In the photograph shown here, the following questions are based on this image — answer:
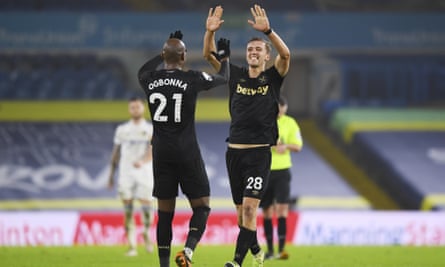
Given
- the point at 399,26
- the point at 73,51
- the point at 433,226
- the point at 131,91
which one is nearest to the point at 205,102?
the point at 131,91

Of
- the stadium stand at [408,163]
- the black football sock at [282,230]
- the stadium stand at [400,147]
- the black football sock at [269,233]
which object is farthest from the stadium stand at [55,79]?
the black football sock at [269,233]

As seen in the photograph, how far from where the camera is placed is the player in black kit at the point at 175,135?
10617 millimetres

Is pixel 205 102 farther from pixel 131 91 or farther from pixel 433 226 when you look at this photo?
pixel 433 226

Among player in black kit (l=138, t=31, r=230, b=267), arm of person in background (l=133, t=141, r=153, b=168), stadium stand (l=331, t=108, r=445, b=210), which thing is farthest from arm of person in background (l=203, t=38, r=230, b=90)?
stadium stand (l=331, t=108, r=445, b=210)

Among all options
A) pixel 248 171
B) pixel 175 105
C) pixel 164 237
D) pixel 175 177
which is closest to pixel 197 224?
pixel 164 237

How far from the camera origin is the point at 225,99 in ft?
101

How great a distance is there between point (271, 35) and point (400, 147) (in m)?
17.4

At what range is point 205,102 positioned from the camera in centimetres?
2977

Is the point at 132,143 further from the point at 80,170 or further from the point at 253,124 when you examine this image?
the point at 80,170

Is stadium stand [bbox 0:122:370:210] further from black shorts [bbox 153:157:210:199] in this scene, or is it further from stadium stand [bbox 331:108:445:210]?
black shorts [bbox 153:157:210:199]

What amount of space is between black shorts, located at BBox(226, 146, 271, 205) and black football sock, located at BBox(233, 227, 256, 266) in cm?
39

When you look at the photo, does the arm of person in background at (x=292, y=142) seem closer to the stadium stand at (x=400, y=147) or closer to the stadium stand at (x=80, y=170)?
the stadium stand at (x=80, y=170)

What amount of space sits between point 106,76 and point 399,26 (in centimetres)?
818

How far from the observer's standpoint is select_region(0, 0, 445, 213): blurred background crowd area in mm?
27078
